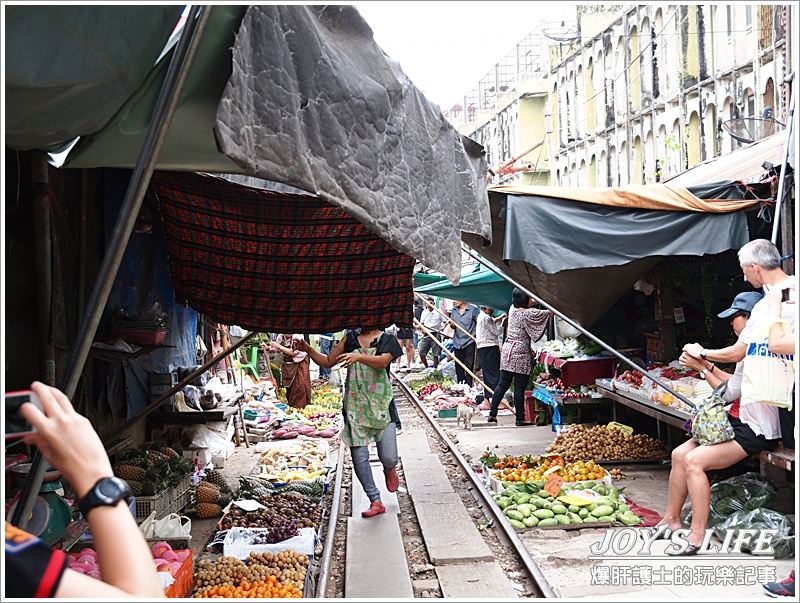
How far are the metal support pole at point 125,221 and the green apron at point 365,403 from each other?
4.60 meters

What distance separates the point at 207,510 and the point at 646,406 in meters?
4.90

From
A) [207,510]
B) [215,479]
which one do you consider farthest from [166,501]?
[215,479]

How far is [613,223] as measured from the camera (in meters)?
7.44

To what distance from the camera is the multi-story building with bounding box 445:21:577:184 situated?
1175 inches

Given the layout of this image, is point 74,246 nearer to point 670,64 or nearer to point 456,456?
point 456,456

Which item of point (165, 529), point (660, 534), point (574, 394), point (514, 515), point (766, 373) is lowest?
point (514, 515)

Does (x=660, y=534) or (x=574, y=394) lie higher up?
(x=574, y=394)

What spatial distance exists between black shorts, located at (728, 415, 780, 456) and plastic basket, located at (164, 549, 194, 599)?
4.08 meters

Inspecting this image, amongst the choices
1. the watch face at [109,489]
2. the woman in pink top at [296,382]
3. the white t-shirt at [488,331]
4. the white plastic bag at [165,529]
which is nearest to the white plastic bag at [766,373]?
the white plastic bag at [165,529]

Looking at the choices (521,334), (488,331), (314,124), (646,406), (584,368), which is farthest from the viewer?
(488,331)

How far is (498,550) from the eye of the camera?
6.66 meters

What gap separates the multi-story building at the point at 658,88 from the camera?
15.0 m

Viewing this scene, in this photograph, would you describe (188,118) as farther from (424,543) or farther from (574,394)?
(574,394)

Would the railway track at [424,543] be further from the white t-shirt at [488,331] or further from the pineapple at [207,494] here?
the white t-shirt at [488,331]
